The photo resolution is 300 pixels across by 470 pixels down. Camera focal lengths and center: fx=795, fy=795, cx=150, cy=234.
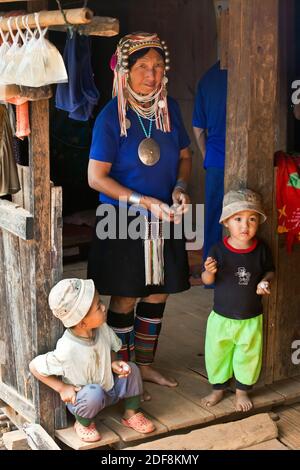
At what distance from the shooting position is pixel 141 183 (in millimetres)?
4266

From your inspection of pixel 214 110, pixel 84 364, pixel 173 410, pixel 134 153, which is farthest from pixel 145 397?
pixel 214 110

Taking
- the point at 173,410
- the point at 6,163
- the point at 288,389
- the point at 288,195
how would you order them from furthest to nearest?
the point at 288,389 → the point at 288,195 → the point at 173,410 → the point at 6,163

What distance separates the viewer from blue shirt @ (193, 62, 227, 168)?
546cm

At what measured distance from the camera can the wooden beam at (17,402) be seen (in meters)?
4.23

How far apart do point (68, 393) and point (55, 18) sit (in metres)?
1.79

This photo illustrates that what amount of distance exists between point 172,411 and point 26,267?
3.63 ft

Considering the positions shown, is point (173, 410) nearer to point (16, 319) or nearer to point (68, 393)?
point (68, 393)

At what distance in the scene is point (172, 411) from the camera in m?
4.28

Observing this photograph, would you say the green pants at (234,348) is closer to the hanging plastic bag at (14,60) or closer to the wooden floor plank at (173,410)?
the wooden floor plank at (173,410)

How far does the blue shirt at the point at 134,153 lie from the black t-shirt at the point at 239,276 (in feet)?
1.48

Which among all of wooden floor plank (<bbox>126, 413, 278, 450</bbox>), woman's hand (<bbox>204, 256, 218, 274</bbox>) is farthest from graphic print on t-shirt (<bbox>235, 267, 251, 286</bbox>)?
wooden floor plank (<bbox>126, 413, 278, 450</bbox>)

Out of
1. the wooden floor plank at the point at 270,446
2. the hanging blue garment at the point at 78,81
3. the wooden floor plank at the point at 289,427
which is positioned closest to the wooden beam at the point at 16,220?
the hanging blue garment at the point at 78,81
